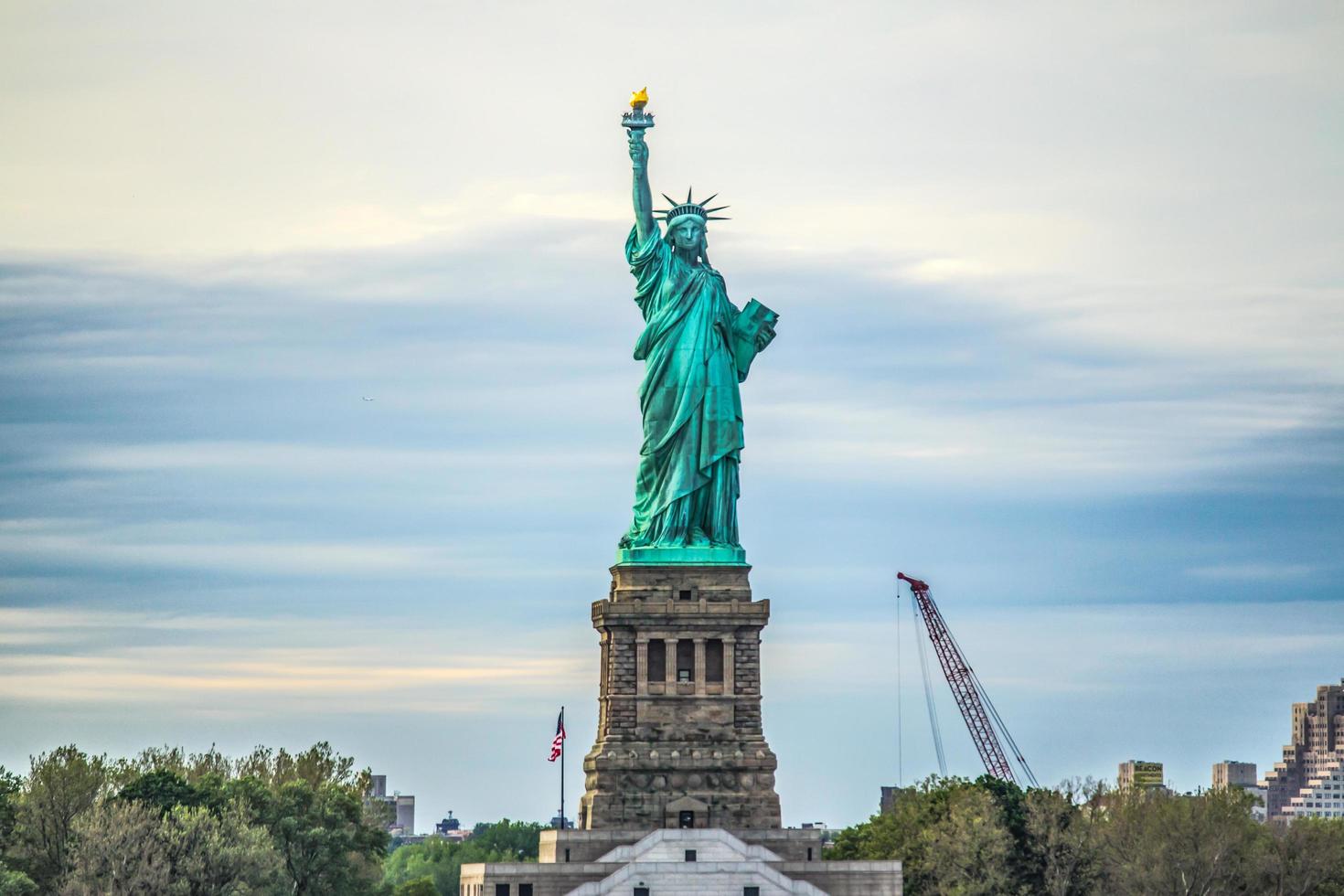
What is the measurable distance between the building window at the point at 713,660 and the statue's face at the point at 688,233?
15394 millimetres

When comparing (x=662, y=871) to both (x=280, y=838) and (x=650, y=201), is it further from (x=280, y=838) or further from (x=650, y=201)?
(x=650, y=201)

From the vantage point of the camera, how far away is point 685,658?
361 ft

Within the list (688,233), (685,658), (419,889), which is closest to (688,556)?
(685,658)

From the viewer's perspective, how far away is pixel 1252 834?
386 ft

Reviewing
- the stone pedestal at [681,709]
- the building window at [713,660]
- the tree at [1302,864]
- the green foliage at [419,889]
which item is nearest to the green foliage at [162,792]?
the stone pedestal at [681,709]

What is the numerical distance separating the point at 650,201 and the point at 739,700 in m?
19.5

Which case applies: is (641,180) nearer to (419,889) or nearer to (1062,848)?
(1062,848)

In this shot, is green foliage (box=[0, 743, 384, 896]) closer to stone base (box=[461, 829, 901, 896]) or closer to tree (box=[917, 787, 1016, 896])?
stone base (box=[461, 829, 901, 896])

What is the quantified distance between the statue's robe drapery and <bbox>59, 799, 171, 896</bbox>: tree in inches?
896

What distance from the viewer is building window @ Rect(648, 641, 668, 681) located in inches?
4328

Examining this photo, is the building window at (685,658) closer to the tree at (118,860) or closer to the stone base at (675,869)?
the stone base at (675,869)

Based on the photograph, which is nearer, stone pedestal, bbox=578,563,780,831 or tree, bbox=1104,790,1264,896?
stone pedestal, bbox=578,563,780,831

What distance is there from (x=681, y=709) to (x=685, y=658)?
78.9 inches

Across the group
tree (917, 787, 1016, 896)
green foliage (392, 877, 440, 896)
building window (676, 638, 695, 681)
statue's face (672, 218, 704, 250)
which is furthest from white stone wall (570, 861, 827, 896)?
green foliage (392, 877, 440, 896)
